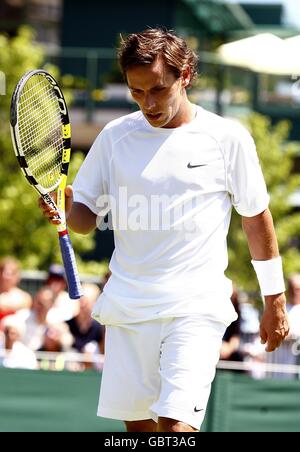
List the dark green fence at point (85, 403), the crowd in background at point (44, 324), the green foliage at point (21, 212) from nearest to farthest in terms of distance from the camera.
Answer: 1. the dark green fence at point (85, 403)
2. the crowd in background at point (44, 324)
3. the green foliage at point (21, 212)

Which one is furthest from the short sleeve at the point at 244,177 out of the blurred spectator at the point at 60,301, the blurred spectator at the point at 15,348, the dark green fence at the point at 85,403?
the blurred spectator at the point at 60,301

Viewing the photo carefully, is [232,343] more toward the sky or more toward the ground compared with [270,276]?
more toward the ground

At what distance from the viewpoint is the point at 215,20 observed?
1006 inches

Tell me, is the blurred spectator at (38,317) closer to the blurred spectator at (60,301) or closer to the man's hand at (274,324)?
the blurred spectator at (60,301)

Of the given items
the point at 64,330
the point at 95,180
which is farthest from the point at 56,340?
the point at 95,180

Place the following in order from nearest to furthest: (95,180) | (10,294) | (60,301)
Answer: (95,180) → (60,301) → (10,294)

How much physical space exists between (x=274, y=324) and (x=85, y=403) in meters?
2.91

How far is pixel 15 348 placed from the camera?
8922 millimetres

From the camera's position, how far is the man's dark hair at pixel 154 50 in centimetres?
471

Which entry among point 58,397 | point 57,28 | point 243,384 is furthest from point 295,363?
point 57,28

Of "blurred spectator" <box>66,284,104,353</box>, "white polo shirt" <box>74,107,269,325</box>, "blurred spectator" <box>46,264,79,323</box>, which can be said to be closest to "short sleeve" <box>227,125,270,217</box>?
"white polo shirt" <box>74,107,269,325</box>

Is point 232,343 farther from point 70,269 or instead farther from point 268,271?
point 70,269

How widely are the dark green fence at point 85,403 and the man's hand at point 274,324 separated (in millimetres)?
2663

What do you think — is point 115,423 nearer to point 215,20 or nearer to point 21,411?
point 21,411
